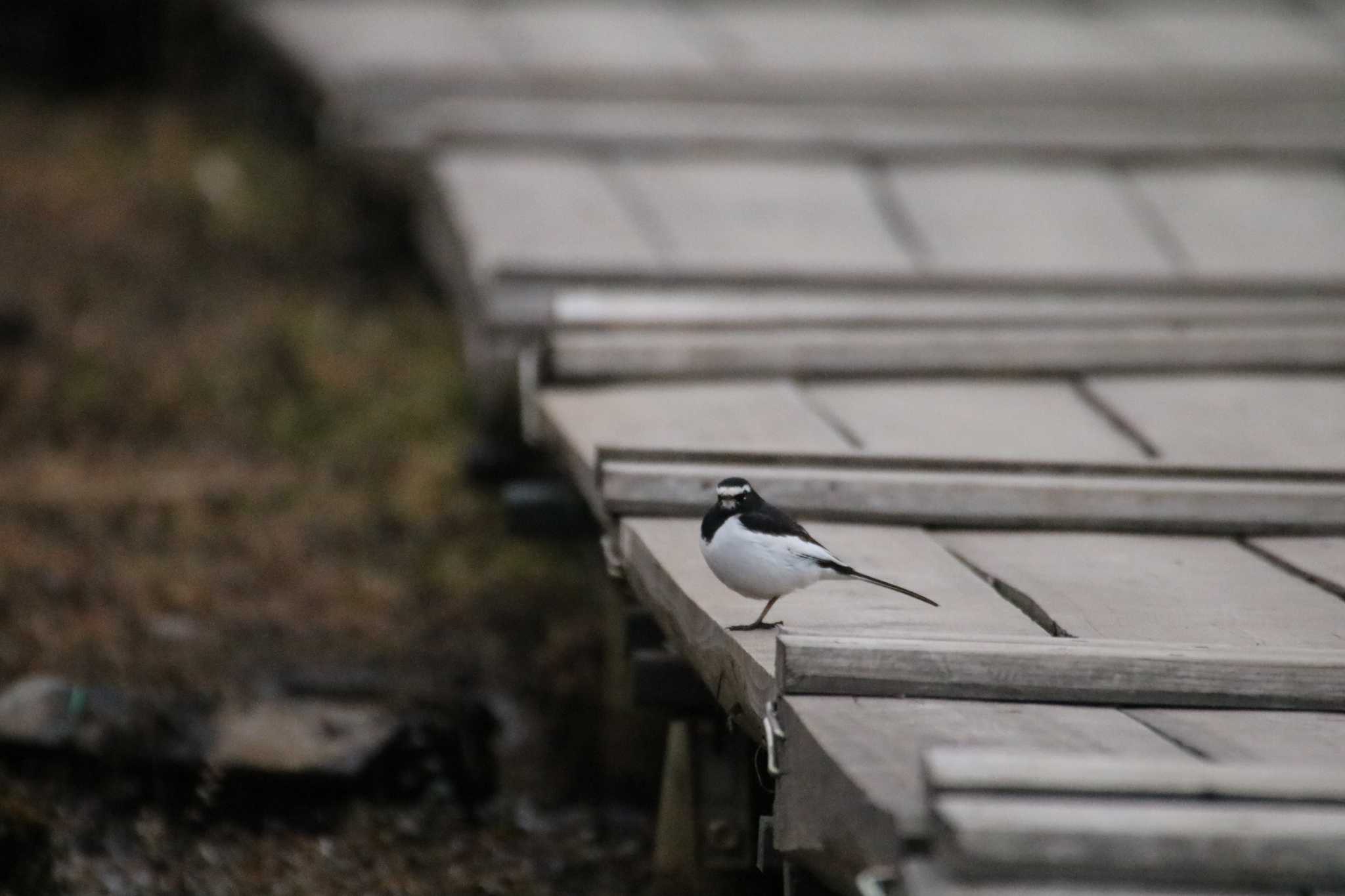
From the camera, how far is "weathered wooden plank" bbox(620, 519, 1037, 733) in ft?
11.1

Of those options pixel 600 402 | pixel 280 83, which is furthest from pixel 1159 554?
pixel 280 83

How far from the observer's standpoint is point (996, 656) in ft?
10.2

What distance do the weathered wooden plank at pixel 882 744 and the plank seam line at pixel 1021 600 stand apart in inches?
14.0

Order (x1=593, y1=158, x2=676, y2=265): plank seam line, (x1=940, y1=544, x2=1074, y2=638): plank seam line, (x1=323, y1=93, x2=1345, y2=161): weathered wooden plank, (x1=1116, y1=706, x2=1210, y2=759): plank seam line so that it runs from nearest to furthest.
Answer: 1. (x1=1116, y1=706, x2=1210, y2=759): plank seam line
2. (x1=940, y1=544, x2=1074, y2=638): plank seam line
3. (x1=593, y1=158, x2=676, y2=265): plank seam line
4. (x1=323, y1=93, x2=1345, y2=161): weathered wooden plank

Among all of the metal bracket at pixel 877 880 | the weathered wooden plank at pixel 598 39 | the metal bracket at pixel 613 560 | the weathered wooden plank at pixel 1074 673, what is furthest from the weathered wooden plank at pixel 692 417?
the weathered wooden plank at pixel 598 39

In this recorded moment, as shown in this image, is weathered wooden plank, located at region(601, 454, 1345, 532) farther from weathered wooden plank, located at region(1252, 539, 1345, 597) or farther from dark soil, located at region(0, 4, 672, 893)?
dark soil, located at region(0, 4, 672, 893)

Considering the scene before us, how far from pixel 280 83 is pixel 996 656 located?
9.66 metres

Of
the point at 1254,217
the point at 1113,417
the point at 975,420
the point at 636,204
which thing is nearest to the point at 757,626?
the point at 975,420

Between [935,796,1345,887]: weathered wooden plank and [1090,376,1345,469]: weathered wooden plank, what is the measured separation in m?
2.36

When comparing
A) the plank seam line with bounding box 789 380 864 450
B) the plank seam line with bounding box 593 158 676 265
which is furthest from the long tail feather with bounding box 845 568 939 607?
the plank seam line with bounding box 593 158 676 265

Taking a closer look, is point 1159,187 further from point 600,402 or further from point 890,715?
point 890,715

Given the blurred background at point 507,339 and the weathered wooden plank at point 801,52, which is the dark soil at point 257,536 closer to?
the blurred background at point 507,339

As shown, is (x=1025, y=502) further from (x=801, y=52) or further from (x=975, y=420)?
(x=801, y=52)

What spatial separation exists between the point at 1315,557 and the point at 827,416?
155 cm
